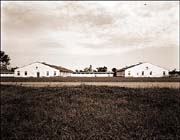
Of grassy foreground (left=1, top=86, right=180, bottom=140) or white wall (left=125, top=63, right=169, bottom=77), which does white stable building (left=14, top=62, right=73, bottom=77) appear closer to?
white wall (left=125, top=63, right=169, bottom=77)

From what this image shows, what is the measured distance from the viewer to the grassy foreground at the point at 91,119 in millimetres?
8242

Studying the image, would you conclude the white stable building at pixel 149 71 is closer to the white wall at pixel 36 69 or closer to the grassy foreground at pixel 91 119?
the white wall at pixel 36 69

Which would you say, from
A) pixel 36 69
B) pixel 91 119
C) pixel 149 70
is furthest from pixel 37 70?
pixel 91 119

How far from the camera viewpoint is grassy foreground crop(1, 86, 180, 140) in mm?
8242

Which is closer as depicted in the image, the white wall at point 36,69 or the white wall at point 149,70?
the white wall at point 149,70

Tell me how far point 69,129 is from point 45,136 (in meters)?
0.95

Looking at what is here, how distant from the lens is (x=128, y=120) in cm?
986

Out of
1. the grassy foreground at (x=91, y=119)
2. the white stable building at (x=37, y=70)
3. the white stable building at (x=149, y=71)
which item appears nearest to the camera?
the grassy foreground at (x=91, y=119)

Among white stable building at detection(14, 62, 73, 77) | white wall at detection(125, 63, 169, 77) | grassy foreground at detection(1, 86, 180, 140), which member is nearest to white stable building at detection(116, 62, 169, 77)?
white wall at detection(125, 63, 169, 77)

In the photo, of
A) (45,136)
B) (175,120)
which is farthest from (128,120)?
(45,136)

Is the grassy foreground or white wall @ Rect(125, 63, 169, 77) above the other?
white wall @ Rect(125, 63, 169, 77)

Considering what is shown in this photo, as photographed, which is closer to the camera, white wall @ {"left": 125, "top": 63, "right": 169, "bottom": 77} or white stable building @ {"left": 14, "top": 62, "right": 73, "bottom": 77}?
white wall @ {"left": 125, "top": 63, "right": 169, "bottom": 77}

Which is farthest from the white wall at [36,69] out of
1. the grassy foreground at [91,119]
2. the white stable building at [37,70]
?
the grassy foreground at [91,119]

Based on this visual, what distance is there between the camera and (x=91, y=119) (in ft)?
33.2
